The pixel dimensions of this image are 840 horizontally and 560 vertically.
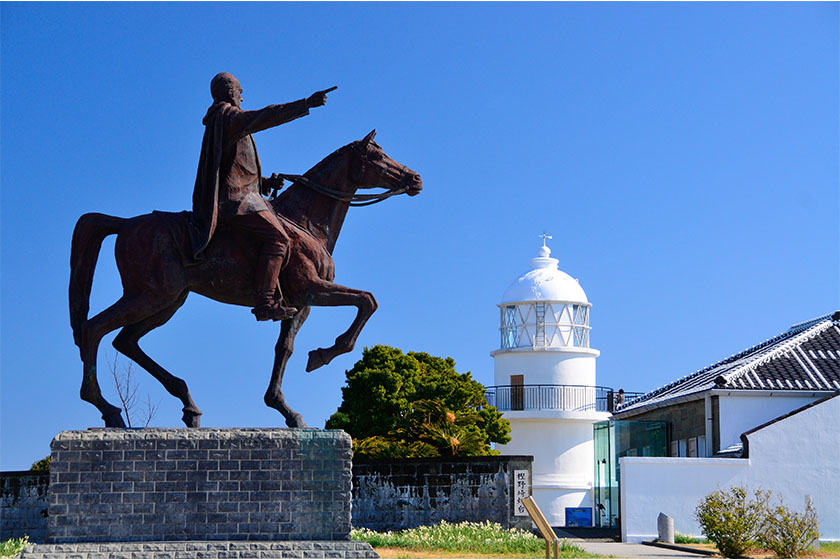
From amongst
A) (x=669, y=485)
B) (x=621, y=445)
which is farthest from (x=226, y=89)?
(x=621, y=445)

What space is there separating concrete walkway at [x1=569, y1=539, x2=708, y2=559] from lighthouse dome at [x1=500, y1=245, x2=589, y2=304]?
19.9m

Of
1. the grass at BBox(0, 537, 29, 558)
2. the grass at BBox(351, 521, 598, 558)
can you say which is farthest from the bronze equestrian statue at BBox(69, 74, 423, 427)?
the grass at BBox(351, 521, 598, 558)

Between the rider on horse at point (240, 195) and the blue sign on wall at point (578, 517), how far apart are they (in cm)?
2574

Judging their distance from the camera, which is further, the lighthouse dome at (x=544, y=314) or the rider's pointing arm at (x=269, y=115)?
the lighthouse dome at (x=544, y=314)

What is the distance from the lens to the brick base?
12.1 metres

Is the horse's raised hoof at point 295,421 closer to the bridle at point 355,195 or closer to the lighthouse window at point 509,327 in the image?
the bridle at point 355,195

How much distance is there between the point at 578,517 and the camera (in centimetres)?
3741

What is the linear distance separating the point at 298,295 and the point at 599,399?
30427 mm

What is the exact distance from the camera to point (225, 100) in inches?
530

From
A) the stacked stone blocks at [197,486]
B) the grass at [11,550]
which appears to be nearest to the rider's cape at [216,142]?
the stacked stone blocks at [197,486]

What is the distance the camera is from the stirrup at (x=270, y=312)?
12.9 meters

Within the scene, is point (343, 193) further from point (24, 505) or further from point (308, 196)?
point (24, 505)

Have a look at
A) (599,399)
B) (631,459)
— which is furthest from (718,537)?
A: (599,399)

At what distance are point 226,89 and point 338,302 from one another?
3.06 metres
